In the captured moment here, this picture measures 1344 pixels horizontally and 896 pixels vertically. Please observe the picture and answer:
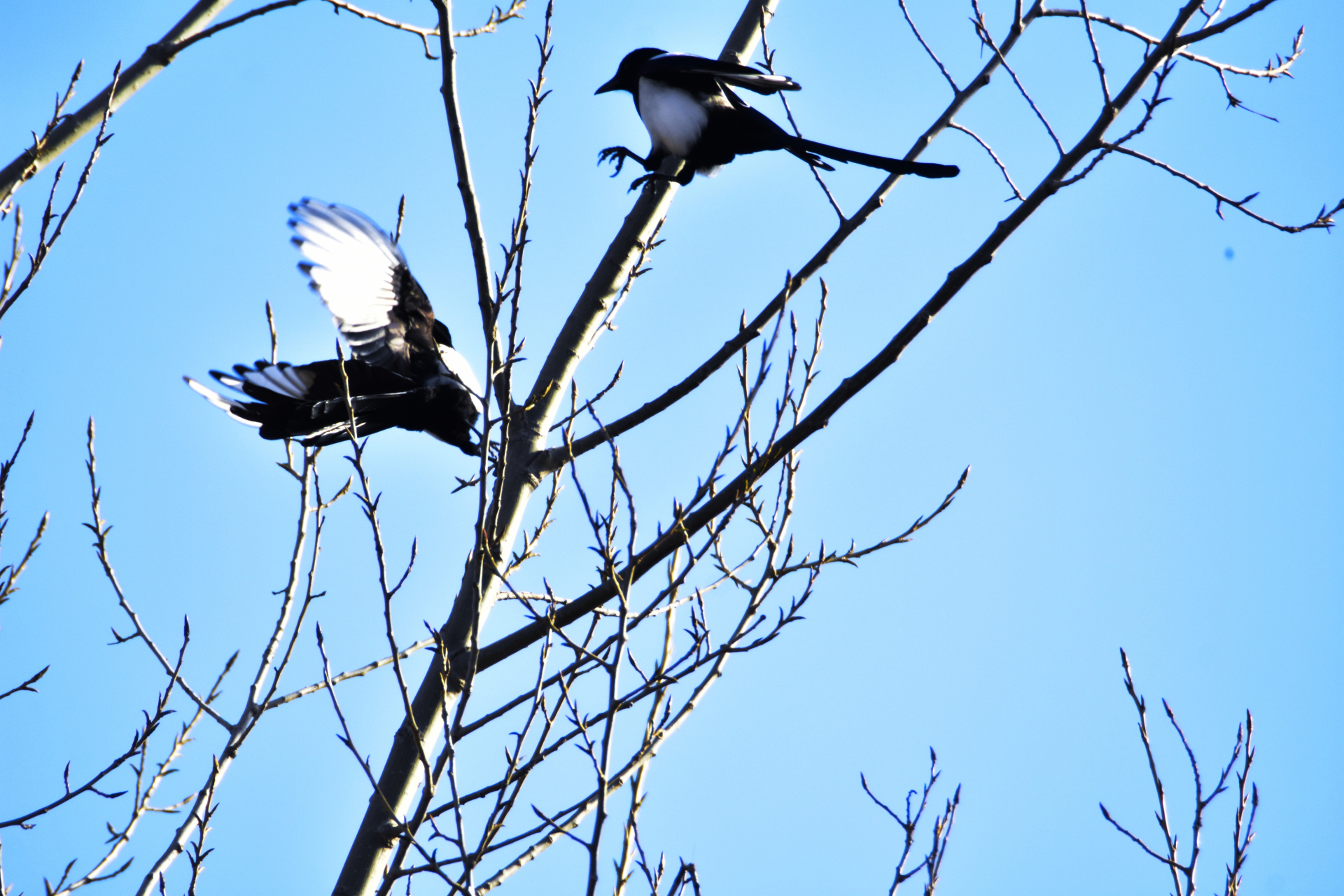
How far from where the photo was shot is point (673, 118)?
4.29m

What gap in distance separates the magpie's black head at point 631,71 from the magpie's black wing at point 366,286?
70.5 inches

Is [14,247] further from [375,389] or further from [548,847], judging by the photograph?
[548,847]

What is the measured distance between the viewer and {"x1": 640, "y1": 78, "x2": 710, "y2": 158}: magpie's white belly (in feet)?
13.8

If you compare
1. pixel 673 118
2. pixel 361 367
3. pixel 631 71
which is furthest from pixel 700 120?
pixel 361 367

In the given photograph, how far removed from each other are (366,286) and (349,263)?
0.09 meters

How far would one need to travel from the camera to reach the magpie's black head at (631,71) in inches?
187

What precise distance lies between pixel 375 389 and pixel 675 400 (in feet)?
3.60

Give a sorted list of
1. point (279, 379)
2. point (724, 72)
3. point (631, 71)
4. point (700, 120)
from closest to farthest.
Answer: point (279, 379)
point (724, 72)
point (700, 120)
point (631, 71)

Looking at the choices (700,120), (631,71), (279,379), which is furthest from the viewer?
(631,71)

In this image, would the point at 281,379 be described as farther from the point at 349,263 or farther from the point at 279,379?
the point at 349,263

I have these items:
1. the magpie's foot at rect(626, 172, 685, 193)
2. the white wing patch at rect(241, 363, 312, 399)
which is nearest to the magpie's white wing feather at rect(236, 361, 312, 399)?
the white wing patch at rect(241, 363, 312, 399)

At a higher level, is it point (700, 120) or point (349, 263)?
point (700, 120)

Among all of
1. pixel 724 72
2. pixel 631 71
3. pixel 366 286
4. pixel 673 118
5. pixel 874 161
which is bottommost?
pixel 366 286

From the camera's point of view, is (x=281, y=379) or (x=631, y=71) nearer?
(x=281, y=379)
